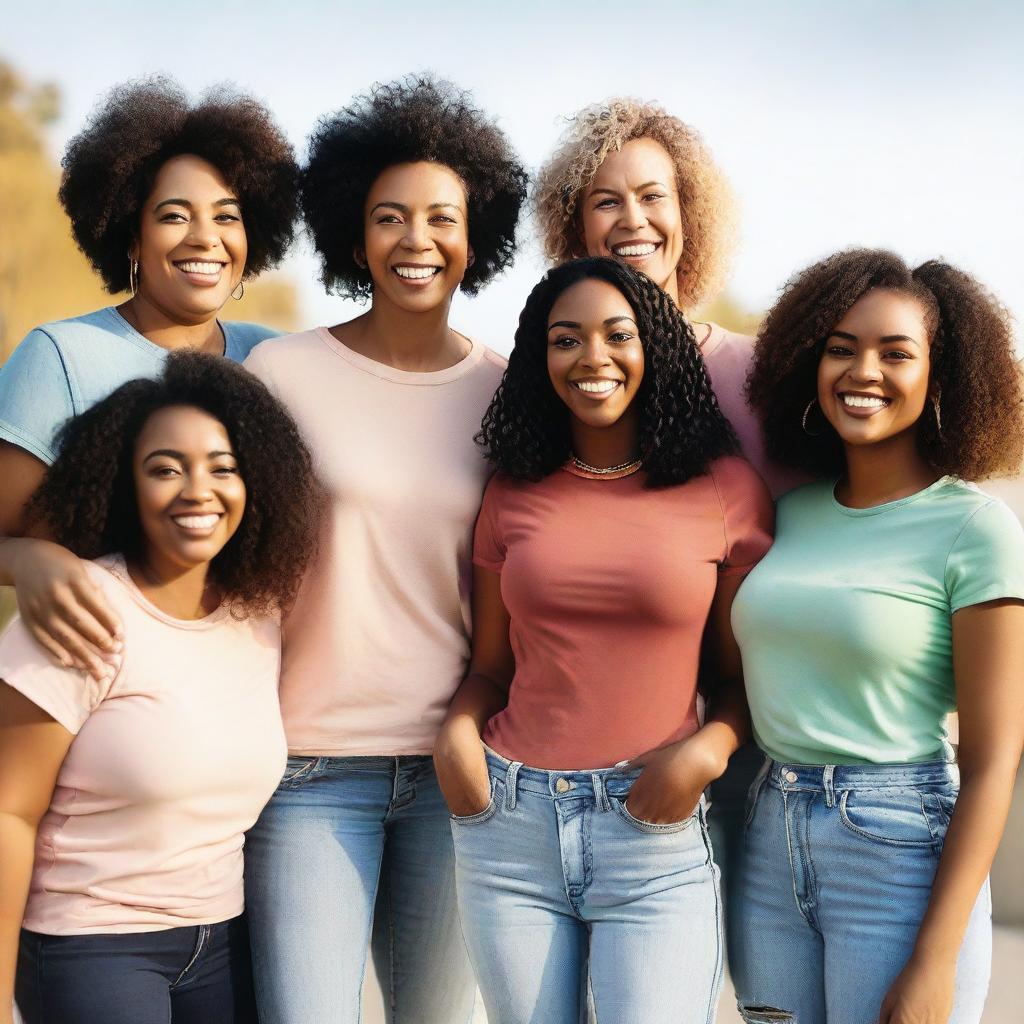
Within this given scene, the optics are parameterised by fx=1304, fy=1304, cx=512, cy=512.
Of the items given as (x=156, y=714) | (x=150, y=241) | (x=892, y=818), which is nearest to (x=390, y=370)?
(x=150, y=241)

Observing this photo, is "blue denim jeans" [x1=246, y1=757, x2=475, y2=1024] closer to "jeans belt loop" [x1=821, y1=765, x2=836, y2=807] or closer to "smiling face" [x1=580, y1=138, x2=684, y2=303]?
"jeans belt loop" [x1=821, y1=765, x2=836, y2=807]

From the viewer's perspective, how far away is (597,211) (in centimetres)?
395

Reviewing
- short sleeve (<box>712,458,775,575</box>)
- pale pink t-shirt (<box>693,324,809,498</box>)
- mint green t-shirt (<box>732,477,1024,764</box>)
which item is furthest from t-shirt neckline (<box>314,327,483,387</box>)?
mint green t-shirt (<box>732,477,1024,764</box>)

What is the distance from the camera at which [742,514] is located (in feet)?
10.5

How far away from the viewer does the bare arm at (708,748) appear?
9.55 feet

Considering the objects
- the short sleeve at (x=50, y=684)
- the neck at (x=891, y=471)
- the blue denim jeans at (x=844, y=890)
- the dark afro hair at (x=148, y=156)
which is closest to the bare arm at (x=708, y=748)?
the blue denim jeans at (x=844, y=890)

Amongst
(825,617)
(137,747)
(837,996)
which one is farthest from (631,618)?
(137,747)

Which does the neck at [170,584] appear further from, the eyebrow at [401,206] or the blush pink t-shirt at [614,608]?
the eyebrow at [401,206]

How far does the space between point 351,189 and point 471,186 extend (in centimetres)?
35

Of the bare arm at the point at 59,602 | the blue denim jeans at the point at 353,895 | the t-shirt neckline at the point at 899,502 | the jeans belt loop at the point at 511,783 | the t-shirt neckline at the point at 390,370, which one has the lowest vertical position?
the blue denim jeans at the point at 353,895

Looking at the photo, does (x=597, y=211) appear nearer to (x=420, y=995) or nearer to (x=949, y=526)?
(x=949, y=526)

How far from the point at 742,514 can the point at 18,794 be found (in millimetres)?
1764

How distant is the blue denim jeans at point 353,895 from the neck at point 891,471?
1.31m

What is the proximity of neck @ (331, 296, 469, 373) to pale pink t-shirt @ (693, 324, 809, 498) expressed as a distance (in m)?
0.74
